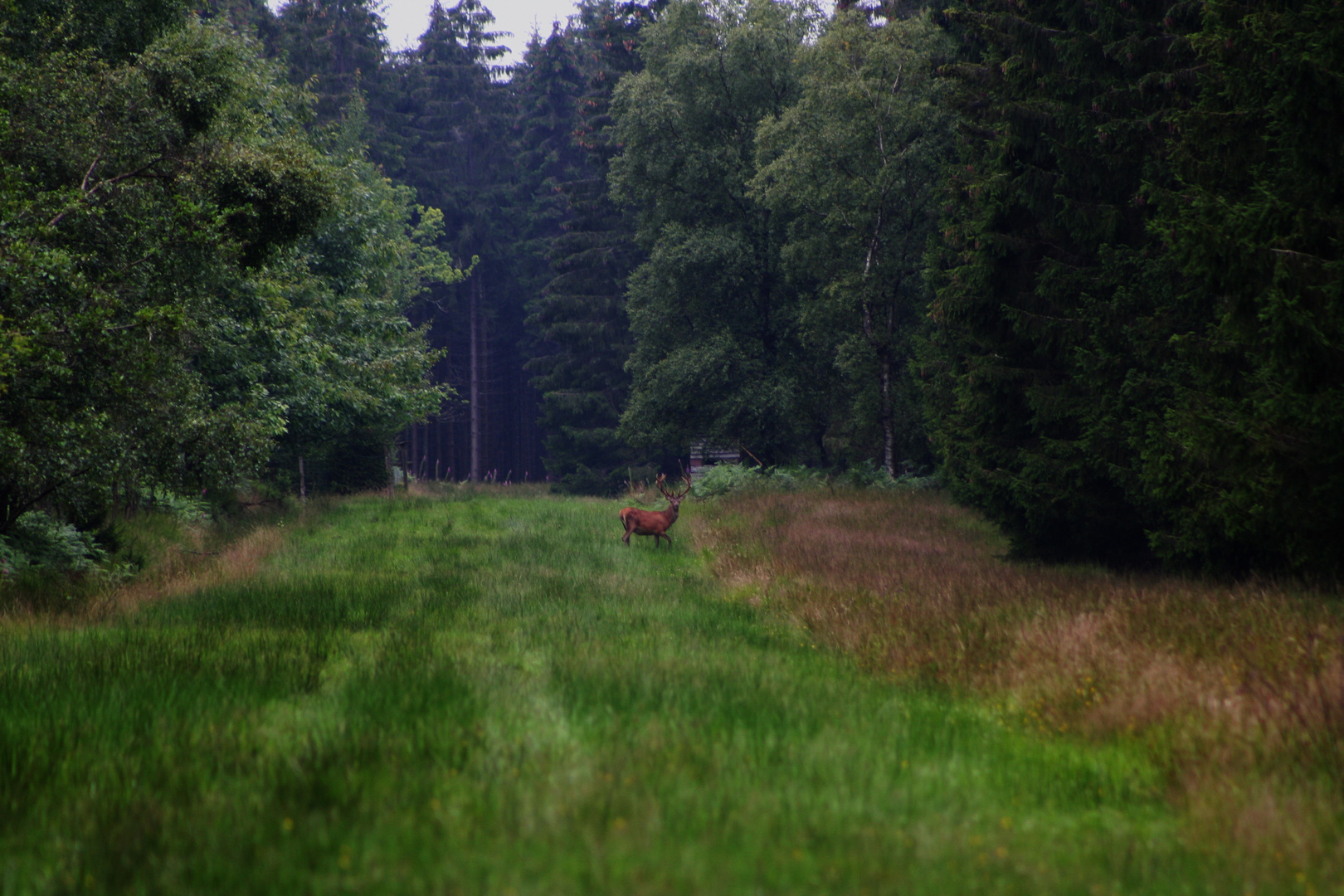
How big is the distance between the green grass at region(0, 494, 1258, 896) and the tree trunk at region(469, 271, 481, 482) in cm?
4264

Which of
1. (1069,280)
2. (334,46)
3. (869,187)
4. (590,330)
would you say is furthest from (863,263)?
(334,46)

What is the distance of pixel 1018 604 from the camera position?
905cm

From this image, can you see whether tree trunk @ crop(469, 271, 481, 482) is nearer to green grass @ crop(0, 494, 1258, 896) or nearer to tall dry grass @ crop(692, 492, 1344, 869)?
tall dry grass @ crop(692, 492, 1344, 869)

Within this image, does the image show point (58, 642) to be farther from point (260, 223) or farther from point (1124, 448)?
point (1124, 448)

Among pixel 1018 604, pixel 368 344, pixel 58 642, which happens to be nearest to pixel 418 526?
pixel 368 344

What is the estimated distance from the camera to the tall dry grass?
4523 mm

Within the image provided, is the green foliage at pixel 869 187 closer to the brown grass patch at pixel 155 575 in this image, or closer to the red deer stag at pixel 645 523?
the red deer stag at pixel 645 523

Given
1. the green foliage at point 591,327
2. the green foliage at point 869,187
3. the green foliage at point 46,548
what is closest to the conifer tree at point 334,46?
the green foliage at point 591,327

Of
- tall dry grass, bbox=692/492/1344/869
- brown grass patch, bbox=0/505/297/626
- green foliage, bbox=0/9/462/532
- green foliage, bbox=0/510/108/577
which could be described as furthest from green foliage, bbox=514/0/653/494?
green foliage, bbox=0/510/108/577

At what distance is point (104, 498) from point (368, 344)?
1284 cm

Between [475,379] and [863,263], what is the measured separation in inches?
1215

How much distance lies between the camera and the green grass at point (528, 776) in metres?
3.56

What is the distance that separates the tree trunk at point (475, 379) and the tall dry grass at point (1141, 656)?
39541 mm

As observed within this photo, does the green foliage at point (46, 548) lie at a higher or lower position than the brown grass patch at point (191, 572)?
higher
